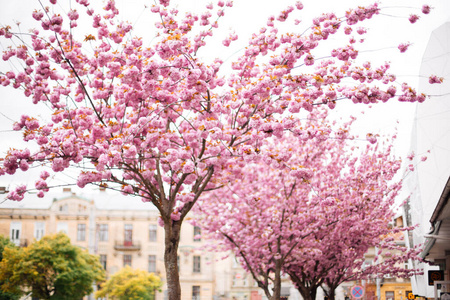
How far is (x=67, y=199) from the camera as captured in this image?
2028 inches

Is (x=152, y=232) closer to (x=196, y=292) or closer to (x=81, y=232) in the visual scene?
(x=81, y=232)

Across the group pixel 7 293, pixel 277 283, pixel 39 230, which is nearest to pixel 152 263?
pixel 39 230

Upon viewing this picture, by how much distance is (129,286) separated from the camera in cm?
4266

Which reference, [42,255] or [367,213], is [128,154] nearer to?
[367,213]

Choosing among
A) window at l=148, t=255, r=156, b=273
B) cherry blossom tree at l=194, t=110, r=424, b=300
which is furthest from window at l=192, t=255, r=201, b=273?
cherry blossom tree at l=194, t=110, r=424, b=300

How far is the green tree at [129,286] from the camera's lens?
42719 millimetres

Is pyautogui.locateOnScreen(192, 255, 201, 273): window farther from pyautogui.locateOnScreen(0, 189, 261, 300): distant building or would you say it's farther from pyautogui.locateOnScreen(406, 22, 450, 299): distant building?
pyautogui.locateOnScreen(406, 22, 450, 299): distant building

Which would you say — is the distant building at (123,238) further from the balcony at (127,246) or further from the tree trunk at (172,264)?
the tree trunk at (172,264)

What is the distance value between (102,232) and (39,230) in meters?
6.46

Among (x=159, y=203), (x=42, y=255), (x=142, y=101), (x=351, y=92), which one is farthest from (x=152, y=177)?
(x=42, y=255)

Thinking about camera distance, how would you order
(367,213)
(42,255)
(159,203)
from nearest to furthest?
(159,203), (367,213), (42,255)

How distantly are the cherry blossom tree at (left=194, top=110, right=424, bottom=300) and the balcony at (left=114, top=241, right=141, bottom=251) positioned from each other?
32450mm

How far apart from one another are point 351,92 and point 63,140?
202 inches

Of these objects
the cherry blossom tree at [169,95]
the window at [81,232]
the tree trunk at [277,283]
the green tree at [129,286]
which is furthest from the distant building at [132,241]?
the cherry blossom tree at [169,95]
